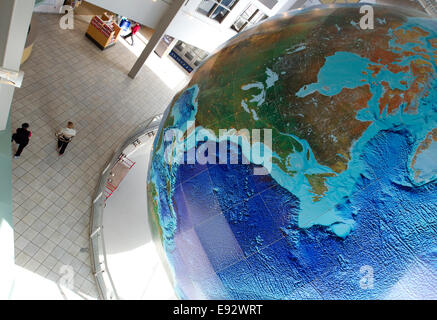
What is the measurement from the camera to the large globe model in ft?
7.03

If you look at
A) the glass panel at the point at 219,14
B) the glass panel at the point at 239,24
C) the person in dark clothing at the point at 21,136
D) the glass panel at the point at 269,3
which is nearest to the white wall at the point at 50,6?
the glass panel at the point at 219,14

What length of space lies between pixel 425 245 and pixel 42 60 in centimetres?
1118

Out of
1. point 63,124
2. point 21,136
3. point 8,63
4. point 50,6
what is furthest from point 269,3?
point 21,136

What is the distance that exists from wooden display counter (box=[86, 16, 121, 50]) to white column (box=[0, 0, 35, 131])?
758 cm

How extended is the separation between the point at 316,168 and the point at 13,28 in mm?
4957

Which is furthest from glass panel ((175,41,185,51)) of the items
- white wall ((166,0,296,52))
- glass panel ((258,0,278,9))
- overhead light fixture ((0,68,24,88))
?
overhead light fixture ((0,68,24,88))

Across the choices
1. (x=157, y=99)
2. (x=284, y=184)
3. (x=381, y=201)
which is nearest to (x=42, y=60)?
(x=157, y=99)

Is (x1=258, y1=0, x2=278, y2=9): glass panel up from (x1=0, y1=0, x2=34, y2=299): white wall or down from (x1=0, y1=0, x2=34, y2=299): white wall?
up

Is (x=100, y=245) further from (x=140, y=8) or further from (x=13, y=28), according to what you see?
(x=140, y=8)

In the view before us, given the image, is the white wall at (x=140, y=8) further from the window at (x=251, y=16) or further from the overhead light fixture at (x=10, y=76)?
the overhead light fixture at (x=10, y=76)

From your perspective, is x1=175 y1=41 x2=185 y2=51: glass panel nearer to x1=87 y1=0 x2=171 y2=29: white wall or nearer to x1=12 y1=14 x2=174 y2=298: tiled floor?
x1=12 y1=14 x2=174 y2=298: tiled floor

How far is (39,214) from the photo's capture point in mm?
6336

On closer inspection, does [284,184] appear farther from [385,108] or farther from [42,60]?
[42,60]

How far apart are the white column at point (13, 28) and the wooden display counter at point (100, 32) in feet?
24.9
